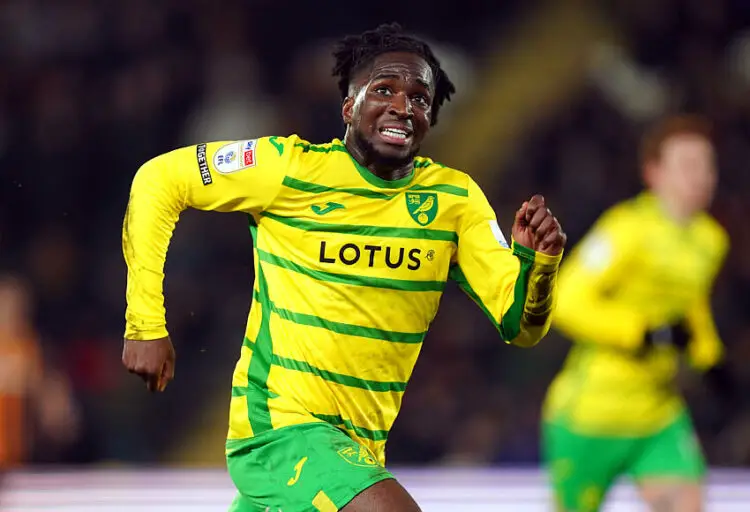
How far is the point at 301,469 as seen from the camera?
3590 mm

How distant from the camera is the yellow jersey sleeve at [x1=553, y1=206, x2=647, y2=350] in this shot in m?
5.81

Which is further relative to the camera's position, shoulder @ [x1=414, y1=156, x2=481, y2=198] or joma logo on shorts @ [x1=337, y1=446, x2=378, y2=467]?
shoulder @ [x1=414, y1=156, x2=481, y2=198]

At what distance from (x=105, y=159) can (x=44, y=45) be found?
48.9 inches

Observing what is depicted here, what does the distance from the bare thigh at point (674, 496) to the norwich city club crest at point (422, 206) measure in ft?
8.00

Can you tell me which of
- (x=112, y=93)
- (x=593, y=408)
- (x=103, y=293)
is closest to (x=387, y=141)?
(x=593, y=408)

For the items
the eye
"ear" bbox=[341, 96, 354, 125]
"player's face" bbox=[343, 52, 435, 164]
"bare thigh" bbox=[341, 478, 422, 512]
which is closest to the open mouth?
"player's face" bbox=[343, 52, 435, 164]

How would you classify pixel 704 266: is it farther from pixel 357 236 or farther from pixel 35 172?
pixel 35 172

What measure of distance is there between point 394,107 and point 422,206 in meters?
0.30

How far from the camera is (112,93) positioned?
1019cm

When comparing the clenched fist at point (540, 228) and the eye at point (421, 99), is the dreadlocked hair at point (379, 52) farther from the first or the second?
the clenched fist at point (540, 228)

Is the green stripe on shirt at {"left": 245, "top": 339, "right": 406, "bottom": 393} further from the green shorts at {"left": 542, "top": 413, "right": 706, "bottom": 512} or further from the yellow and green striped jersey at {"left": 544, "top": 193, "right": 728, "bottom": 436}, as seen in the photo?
the green shorts at {"left": 542, "top": 413, "right": 706, "bottom": 512}

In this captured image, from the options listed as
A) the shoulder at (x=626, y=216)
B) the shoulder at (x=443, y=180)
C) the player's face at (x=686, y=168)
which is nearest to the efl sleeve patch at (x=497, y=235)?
the shoulder at (x=443, y=180)

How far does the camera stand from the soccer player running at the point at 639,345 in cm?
582

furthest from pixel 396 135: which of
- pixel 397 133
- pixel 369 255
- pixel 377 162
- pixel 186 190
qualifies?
pixel 186 190
